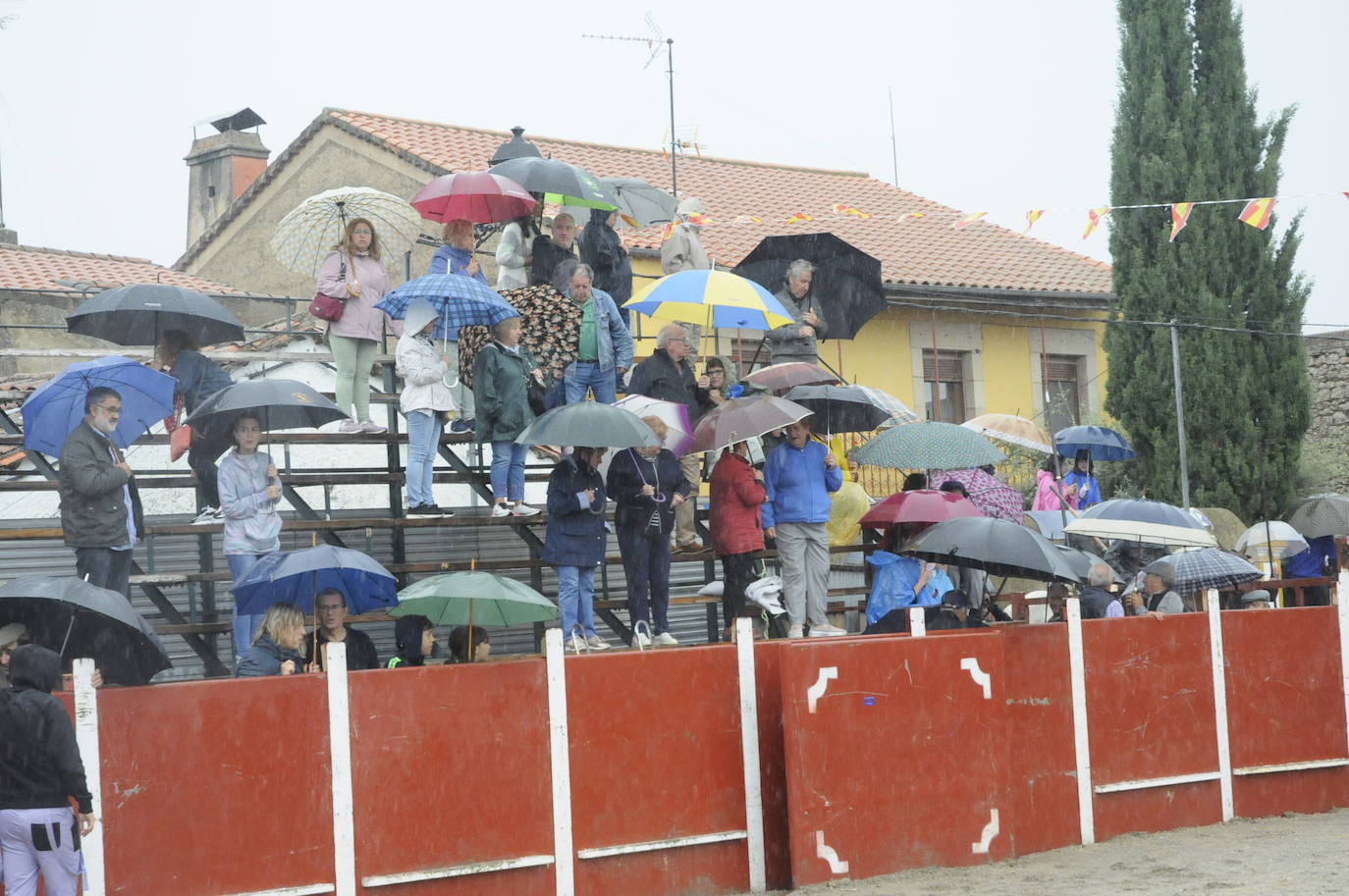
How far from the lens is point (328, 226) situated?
1365cm

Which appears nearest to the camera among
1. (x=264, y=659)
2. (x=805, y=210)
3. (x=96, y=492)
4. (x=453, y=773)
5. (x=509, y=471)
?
(x=453, y=773)

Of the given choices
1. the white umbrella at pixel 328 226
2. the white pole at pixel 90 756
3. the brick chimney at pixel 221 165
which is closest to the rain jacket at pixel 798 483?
the white umbrella at pixel 328 226

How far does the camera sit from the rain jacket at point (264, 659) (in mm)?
8688

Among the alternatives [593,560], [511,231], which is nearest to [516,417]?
[593,560]

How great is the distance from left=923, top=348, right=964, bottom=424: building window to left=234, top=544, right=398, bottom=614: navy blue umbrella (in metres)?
16.4

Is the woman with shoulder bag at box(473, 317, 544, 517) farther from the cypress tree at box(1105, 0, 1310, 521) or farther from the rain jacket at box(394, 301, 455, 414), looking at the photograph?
the cypress tree at box(1105, 0, 1310, 521)

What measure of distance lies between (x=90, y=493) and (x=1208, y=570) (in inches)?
318

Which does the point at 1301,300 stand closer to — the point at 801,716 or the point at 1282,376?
the point at 1282,376

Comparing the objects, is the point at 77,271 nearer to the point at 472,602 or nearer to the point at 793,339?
the point at 793,339

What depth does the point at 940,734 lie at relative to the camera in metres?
9.38

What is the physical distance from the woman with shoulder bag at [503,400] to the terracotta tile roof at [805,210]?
1085 centimetres

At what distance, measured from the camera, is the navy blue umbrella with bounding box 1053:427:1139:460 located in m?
15.7

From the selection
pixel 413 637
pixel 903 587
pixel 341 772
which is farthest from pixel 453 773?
pixel 903 587

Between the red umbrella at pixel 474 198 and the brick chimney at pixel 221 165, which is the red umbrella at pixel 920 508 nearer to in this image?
the red umbrella at pixel 474 198
